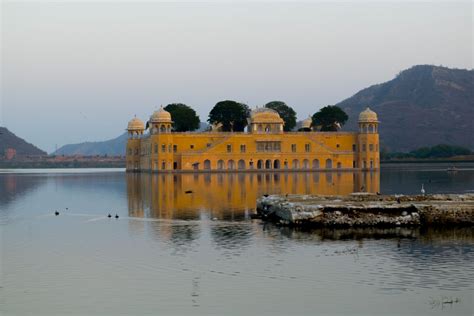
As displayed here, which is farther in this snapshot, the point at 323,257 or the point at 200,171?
the point at 200,171

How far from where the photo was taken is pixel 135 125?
334 feet

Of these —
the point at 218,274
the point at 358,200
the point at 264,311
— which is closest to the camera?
the point at 264,311

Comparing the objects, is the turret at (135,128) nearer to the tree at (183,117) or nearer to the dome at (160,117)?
the tree at (183,117)

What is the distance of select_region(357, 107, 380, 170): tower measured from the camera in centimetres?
9200

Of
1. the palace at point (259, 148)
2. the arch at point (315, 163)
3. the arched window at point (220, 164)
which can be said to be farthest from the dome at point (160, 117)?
the arch at point (315, 163)

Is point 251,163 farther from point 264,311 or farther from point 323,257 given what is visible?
point 264,311

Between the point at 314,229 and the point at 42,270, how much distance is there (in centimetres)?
995

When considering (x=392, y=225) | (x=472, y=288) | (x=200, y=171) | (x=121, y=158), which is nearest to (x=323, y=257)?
(x=472, y=288)

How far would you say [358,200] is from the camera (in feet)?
94.1

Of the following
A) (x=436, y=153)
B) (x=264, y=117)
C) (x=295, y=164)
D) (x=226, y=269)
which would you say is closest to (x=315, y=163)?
(x=295, y=164)

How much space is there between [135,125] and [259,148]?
19724 millimetres

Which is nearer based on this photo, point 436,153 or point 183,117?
point 183,117

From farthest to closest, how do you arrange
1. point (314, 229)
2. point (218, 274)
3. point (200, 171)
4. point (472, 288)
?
point (200, 171), point (314, 229), point (218, 274), point (472, 288)

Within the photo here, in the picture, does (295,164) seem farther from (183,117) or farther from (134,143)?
(134,143)
